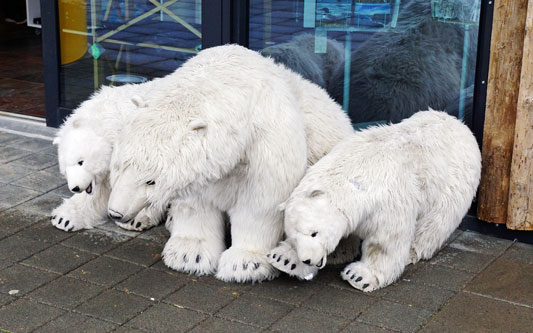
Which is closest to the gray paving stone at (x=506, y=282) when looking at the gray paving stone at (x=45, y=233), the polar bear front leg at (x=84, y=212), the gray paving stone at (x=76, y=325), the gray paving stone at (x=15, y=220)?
the gray paving stone at (x=76, y=325)

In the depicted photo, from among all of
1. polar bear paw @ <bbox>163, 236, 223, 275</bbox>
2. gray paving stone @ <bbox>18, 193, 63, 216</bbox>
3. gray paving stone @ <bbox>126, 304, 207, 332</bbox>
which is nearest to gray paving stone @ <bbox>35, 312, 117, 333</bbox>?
gray paving stone @ <bbox>126, 304, 207, 332</bbox>

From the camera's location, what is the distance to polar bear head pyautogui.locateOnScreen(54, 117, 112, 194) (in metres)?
4.94

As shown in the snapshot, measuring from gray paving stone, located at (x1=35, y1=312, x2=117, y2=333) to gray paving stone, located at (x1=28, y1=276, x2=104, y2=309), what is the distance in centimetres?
14

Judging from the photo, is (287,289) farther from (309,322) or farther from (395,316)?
(395,316)

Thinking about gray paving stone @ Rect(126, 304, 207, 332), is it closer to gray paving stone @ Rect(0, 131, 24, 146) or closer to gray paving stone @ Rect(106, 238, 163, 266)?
gray paving stone @ Rect(106, 238, 163, 266)

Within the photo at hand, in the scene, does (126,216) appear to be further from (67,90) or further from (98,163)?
(67,90)

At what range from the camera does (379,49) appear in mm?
5871

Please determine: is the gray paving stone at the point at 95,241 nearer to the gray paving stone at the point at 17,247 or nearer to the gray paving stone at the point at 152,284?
the gray paving stone at the point at 17,247

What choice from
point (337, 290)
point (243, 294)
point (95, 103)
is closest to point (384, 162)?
point (337, 290)

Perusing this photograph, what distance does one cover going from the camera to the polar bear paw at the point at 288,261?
15.0 feet

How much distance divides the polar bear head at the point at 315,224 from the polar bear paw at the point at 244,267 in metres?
0.34

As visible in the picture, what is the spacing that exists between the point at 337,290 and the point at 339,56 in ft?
6.75

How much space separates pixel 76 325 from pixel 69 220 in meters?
1.27

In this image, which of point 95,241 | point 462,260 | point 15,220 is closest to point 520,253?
point 462,260
